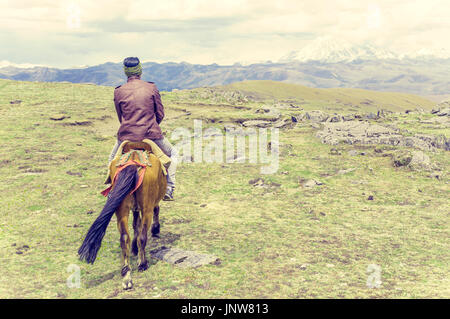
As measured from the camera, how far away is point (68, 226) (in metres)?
9.24

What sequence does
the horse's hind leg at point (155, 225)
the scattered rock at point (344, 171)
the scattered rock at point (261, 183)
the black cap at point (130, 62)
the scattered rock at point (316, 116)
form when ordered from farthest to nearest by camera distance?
1. the scattered rock at point (316, 116)
2. the scattered rock at point (344, 171)
3. the scattered rock at point (261, 183)
4. the horse's hind leg at point (155, 225)
5. the black cap at point (130, 62)

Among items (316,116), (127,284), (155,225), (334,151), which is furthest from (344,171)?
(316,116)

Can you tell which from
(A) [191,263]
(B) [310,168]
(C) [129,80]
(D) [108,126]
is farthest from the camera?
(D) [108,126]

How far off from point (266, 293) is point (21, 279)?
15.1ft

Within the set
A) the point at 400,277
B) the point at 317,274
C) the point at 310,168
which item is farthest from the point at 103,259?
the point at 310,168

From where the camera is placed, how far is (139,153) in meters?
6.82

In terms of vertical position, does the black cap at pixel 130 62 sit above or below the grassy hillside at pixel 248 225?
above

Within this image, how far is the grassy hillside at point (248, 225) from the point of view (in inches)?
252

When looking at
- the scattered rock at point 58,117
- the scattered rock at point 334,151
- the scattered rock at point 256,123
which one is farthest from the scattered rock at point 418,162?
the scattered rock at point 58,117

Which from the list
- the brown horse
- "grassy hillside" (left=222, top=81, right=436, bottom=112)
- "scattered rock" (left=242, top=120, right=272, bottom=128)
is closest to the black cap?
the brown horse

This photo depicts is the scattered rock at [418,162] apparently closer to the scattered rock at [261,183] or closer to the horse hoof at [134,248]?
the scattered rock at [261,183]

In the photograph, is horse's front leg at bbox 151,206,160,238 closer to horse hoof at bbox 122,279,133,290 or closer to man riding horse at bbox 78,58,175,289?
man riding horse at bbox 78,58,175,289

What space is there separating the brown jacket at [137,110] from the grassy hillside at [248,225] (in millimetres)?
2746
